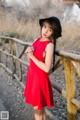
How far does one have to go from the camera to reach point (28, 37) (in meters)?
15.4

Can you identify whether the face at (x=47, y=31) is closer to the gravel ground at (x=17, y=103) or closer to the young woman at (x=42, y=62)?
the young woman at (x=42, y=62)

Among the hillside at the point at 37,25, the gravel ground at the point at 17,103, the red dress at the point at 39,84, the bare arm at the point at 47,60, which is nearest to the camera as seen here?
the bare arm at the point at 47,60

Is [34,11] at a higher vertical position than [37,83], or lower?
higher

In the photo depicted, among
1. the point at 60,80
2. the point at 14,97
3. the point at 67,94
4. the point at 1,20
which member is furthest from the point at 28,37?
the point at 67,94

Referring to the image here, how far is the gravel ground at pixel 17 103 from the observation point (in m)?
5.17

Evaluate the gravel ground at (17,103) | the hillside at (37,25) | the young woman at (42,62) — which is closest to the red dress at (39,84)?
the young woman at (42,62)

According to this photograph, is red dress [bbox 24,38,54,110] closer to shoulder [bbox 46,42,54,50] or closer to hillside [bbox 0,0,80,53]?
shoulder [bbox 46,42,54,50]

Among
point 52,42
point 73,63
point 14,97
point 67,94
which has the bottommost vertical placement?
point 14,97

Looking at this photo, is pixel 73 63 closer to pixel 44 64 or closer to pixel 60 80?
pixel 44 64

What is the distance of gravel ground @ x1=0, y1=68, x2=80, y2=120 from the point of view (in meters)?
5.17

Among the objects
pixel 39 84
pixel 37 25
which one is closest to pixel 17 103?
pixel 39 84

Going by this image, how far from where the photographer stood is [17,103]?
19.1ft

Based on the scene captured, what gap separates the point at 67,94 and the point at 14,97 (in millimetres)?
2562

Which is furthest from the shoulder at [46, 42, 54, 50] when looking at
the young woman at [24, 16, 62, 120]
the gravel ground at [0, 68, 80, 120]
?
the gravel ground at [0, 68, 80, 120]
